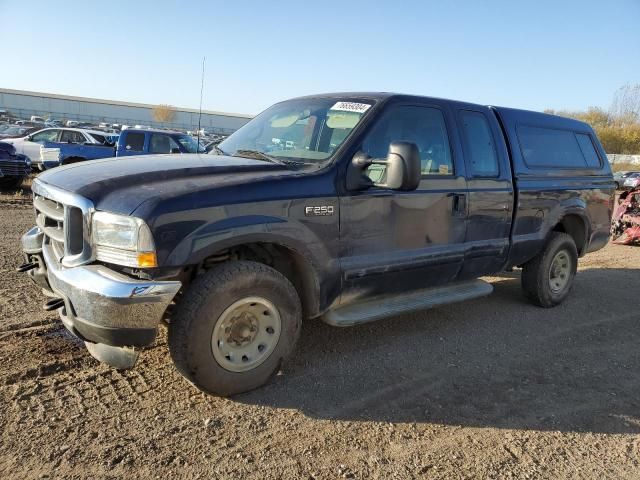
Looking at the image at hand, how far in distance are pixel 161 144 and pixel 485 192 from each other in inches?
459

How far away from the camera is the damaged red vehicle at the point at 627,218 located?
34.0 ft

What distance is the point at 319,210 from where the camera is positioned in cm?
349

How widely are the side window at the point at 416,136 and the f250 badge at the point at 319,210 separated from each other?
489mm

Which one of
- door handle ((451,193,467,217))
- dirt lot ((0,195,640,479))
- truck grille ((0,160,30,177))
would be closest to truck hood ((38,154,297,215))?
dirt lot ((0,195,640,479))

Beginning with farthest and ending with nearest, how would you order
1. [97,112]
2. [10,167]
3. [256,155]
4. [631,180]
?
[97,112], [631,180], [10,167], [256,155]

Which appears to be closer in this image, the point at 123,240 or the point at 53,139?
the point at 123,240

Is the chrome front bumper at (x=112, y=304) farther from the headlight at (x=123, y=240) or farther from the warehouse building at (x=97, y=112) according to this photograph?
the warehouse building at (x=97, y=112)

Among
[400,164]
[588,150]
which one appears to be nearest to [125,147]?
[588,150]

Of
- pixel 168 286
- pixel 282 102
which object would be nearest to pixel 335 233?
pixel 168 286

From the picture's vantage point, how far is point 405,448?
2900 mm

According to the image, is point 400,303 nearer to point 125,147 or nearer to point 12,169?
point 125,147

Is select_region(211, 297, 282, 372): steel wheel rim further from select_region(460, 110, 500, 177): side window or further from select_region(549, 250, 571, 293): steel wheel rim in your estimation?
select_region(549, 250, 571, 293): steel wheel rim

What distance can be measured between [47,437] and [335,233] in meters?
2.12

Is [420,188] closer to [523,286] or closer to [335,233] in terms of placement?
[335,233]
